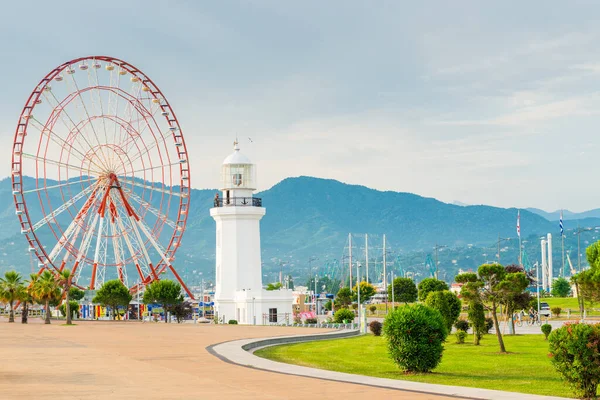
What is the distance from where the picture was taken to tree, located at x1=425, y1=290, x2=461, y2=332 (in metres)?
46.2

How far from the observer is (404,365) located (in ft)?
80.6

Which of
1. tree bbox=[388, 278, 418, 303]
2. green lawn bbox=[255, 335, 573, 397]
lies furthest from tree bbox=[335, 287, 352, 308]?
green lawn bbox=[255, 335, 573, 397]

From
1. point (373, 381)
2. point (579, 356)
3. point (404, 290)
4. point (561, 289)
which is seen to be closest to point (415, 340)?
point (373, 381)

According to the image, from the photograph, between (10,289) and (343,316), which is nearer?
(343,316)

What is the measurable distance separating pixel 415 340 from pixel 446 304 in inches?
885

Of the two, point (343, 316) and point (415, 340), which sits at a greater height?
point (415, 340)

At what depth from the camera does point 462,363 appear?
3050 centimetres

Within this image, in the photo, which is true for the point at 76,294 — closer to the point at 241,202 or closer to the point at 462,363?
the point at 241,202

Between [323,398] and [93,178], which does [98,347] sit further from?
[93,178]

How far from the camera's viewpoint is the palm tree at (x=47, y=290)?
6419cm

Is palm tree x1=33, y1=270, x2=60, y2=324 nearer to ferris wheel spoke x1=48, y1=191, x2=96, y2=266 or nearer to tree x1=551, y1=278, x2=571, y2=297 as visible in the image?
ferris wheel spoke x1=48, y1=191, x2=96, y2=266

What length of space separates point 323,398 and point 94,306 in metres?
70.8

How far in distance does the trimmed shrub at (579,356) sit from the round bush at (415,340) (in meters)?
5.65

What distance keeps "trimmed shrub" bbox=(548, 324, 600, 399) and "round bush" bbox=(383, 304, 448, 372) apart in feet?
18.5
